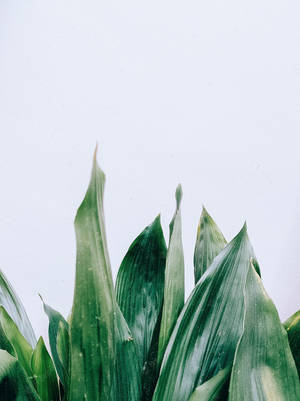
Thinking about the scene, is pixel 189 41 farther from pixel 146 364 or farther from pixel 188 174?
pixel 146 364

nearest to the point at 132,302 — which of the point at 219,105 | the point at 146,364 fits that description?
the point at 146,364

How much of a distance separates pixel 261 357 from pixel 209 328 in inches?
2.5

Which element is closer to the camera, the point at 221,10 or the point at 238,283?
the point at 238,283

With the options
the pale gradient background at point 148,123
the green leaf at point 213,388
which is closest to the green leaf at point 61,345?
the green leaf at point 213,388

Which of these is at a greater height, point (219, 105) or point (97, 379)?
point (219, 105)

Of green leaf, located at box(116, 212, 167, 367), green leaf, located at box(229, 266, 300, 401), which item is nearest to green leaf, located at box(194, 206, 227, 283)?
green leaf, located at box(116, 212, 167, 367)

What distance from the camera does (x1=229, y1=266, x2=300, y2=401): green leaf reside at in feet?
0.98

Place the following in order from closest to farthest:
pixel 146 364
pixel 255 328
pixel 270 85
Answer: pixel 255 328 → pixel 146 364 → pixel 270 85

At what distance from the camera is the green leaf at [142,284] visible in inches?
17.5

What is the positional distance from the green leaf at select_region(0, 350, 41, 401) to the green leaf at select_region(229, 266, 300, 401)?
0.16 meters

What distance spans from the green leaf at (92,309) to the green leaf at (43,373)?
0.23 ft

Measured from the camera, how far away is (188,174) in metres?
0.66

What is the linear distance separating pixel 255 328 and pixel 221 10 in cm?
50

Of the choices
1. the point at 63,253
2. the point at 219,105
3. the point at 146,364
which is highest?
the point at 219,105
